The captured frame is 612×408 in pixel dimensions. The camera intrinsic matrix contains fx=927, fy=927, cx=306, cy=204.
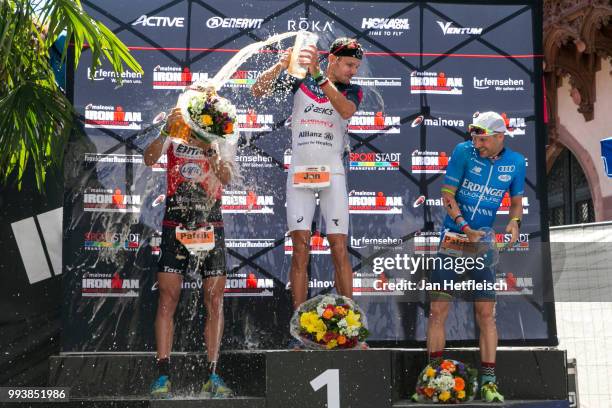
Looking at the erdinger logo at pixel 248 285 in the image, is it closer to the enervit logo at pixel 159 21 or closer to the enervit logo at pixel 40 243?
the enervit logo at pixel 40 243

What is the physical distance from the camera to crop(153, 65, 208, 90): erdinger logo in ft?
22.1

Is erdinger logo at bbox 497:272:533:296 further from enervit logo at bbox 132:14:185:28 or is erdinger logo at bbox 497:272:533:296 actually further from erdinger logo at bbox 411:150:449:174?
enervit logo at bbox 132:14:185:28

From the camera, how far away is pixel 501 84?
6930mm

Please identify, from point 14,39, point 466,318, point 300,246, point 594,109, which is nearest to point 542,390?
point 466,318

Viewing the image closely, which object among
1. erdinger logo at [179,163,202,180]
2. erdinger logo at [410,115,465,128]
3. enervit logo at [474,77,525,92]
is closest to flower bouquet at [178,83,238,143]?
erdinger logo at [179,163,202,180]

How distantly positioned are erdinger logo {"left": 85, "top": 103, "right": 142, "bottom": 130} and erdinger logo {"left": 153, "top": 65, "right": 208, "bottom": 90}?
0.29 m

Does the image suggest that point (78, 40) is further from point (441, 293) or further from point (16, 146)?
point (441, 293)

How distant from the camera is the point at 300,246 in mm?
5855

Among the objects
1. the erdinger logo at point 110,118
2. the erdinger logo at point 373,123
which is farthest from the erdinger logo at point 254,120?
the erdinger logo at point 110,118

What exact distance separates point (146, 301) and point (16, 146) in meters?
1.43

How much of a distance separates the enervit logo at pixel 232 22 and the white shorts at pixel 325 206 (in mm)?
1487

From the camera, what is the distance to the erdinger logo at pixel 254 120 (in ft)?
22.3

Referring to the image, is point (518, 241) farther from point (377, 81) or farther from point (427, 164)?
point (377, 81)

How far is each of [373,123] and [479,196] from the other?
1.17 m
